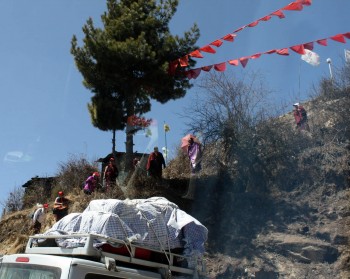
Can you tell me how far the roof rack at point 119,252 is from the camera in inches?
195

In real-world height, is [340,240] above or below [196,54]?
below

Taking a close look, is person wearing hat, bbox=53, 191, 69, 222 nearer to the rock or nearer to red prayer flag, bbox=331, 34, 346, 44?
the rock

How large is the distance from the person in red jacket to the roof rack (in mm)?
8668

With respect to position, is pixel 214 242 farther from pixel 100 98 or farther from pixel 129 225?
pixel 100 98

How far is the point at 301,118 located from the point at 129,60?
5.69 meters

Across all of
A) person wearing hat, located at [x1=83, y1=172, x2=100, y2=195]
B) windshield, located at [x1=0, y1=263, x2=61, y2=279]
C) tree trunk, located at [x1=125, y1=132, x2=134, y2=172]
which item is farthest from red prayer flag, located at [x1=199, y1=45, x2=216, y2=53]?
windshield, located at [x1=0, y1=263, x2=61, y2=279]

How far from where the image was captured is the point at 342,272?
930cm

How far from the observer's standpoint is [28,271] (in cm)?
495

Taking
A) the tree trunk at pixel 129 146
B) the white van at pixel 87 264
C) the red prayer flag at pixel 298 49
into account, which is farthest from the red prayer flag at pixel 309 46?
the white van at pixel 87 264

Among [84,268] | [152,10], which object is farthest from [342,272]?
[152,10]

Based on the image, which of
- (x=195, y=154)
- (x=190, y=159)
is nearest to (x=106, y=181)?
(x=190, y=159)

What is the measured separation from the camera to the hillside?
9.96m

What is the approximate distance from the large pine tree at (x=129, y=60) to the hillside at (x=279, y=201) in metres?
2.72

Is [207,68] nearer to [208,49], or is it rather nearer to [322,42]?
[208,49]
